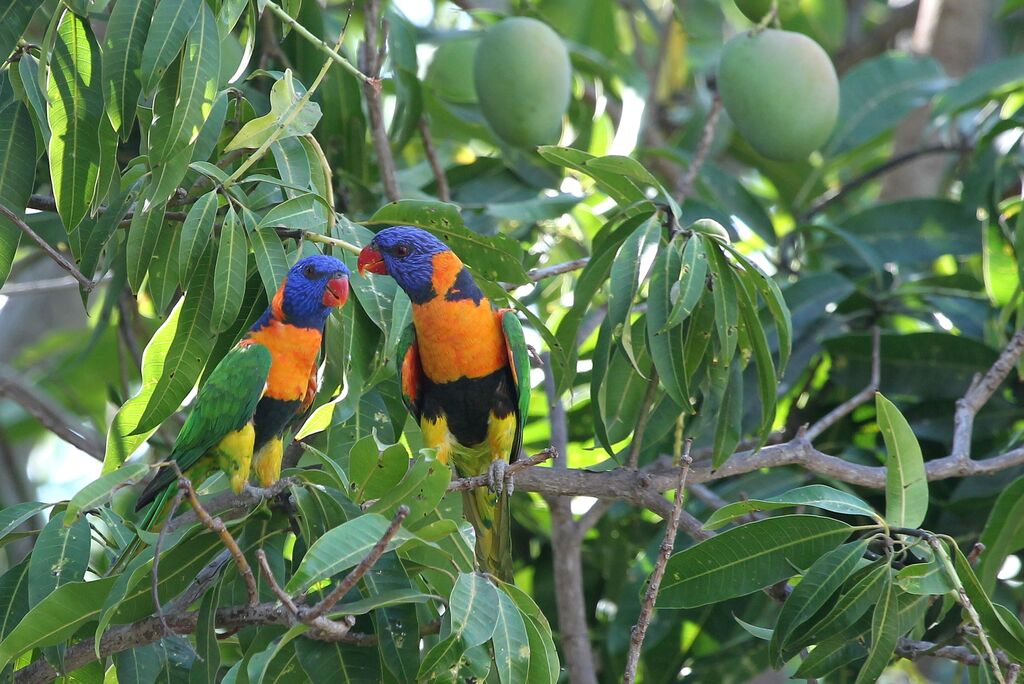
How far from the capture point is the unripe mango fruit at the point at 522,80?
3393mm

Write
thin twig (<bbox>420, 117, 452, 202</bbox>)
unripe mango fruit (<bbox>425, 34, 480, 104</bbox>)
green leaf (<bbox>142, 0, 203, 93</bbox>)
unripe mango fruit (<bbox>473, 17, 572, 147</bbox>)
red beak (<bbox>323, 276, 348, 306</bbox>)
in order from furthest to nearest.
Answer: unripe mango fruit (<bbox>425, 34, 480, 104</bbox>)
thin twig (<bbox>420, 117, 452, 202</bbox>)
unripe mango fruit (<bbox>473, 17, 572, 147</bbox>)
red beak (<bbox>323, 276, 348, 306</bbox>)
green leaf (<bbox>142, 0, 203, 93</bbox>)

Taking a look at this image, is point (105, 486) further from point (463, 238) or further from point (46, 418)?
point (46, 418)

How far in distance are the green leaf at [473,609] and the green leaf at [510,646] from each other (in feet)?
0.05

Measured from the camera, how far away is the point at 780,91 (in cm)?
335

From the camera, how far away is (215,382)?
261 centimetres

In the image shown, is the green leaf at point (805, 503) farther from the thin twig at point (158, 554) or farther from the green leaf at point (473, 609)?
the thin twig at point (158, 554)

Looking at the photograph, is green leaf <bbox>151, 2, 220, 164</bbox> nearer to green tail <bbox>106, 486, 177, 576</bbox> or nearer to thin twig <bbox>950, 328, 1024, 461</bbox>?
green tail <bbox>106, 486, 177, 576</bbox>

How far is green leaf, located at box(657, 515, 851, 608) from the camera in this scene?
240cm

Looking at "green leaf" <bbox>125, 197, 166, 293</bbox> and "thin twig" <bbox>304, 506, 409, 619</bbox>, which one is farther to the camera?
"green leaf" <bbox>125, 197, 166, 293</bbox>

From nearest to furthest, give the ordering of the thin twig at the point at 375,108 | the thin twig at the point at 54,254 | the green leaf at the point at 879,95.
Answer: the thin twig at the point at 54,254 → the thin twig at the point at 375,108 → the green leaf at the point at 879,95

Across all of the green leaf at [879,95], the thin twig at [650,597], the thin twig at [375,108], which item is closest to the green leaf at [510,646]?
the thin twig at [650,597]

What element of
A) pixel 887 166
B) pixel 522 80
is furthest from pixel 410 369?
pixel 887 166

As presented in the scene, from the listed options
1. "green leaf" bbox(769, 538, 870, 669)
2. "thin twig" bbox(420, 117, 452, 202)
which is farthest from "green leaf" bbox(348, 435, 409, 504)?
"thin twig" bbox(420, 117, 452, 202)

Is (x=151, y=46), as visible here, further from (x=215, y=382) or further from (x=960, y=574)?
(x=960, y=574)
